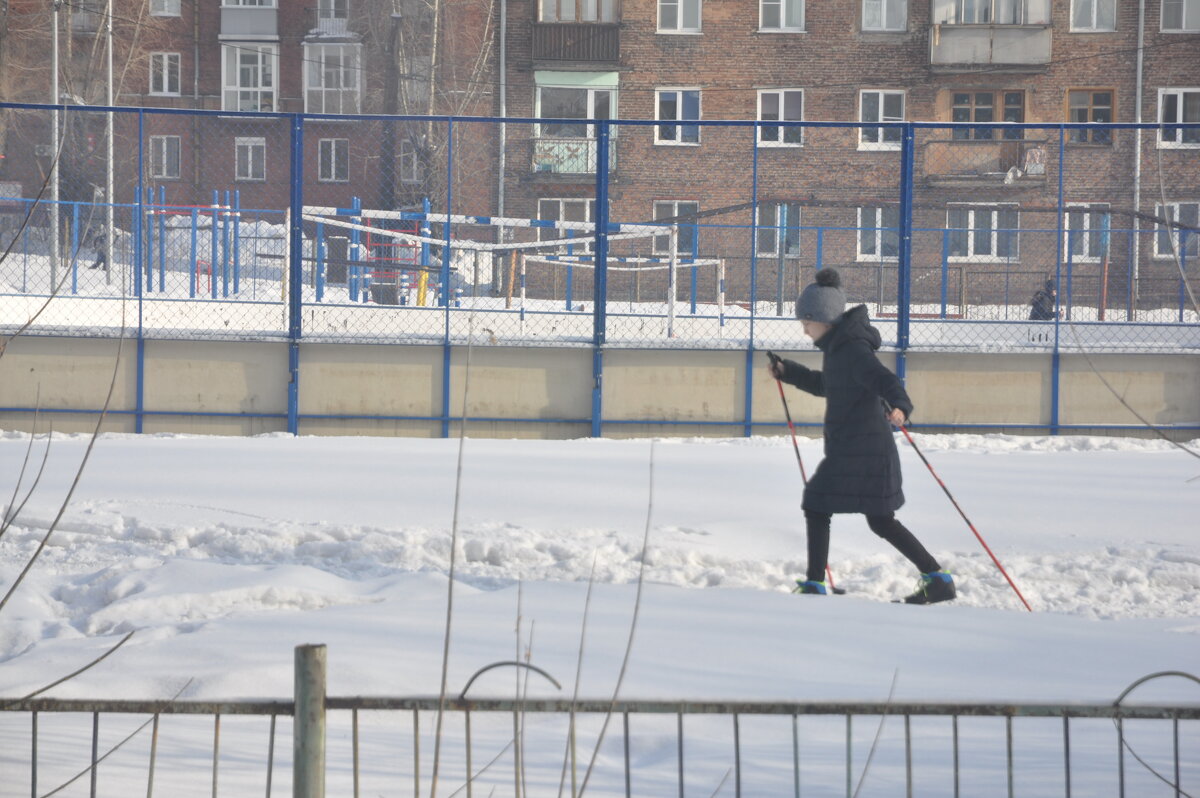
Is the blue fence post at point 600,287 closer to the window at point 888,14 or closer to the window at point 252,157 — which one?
the window at point 888,14

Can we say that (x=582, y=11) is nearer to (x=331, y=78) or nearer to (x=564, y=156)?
(x=331, y=78)

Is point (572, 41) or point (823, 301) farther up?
point (572, 41)

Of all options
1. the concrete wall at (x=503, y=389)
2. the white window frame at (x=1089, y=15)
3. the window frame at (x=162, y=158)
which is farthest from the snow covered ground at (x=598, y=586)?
the white window frame at (x=1089, y=15)

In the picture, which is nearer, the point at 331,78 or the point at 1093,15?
the point at 1093,15

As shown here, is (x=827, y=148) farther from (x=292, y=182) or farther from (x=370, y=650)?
(x=370, y=650)

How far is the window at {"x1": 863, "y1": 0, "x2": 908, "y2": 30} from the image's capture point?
35.6 meters

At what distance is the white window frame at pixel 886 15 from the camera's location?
35.6 meters

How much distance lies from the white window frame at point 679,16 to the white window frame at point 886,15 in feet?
14.4

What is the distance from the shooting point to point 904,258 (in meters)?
11.8

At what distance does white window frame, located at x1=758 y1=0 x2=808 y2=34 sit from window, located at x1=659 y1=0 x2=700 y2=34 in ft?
5.58

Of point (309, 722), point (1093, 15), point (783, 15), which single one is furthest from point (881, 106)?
point (309, 722)

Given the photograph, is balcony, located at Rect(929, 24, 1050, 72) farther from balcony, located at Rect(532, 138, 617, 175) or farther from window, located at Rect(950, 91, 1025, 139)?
balcony, located at Rect(532, 138, 617, 175)

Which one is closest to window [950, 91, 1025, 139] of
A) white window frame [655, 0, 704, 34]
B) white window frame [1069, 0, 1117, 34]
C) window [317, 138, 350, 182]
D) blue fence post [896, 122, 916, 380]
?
white window frame [1069, 0, 1117, 34]

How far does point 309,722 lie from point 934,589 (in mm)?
4341
